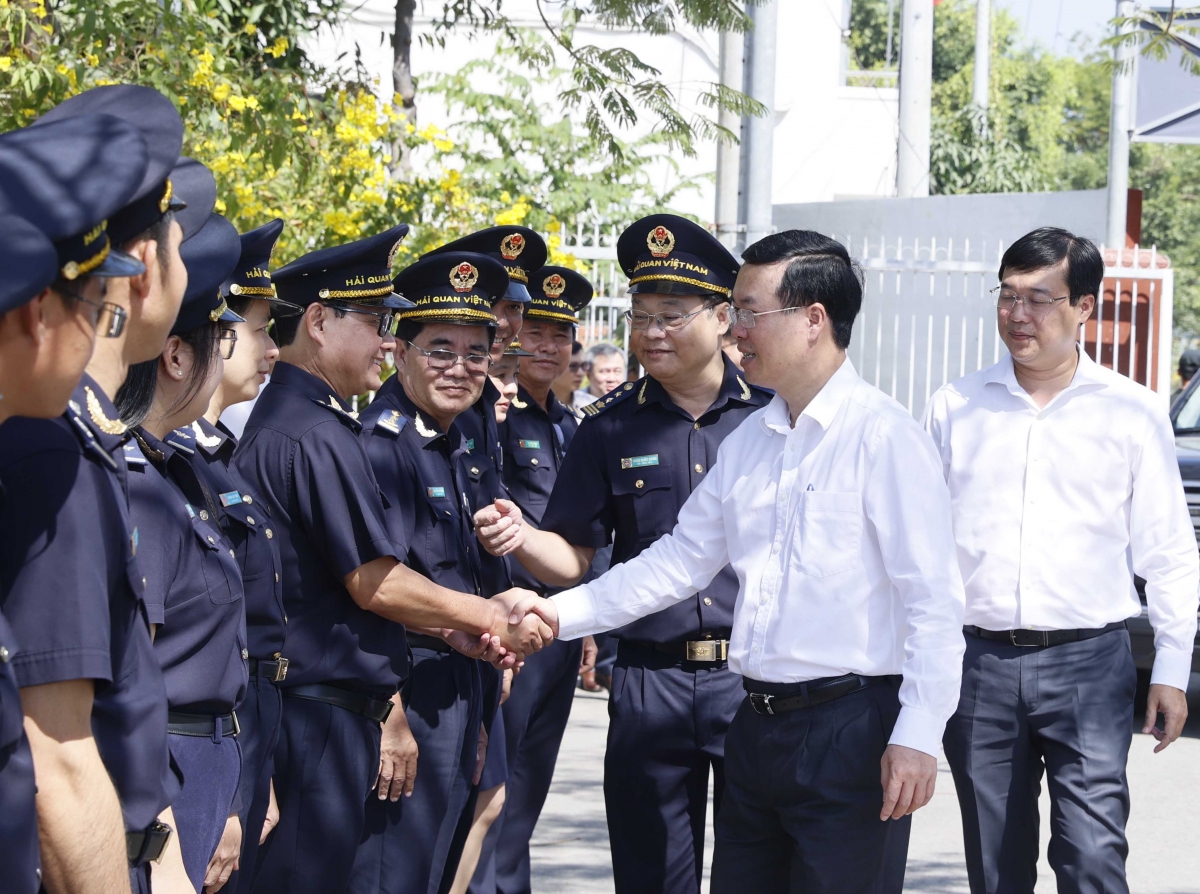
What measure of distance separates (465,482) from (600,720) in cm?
461

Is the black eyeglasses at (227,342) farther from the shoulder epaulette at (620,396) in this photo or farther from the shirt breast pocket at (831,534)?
the shoulder epaulette at (620,396)

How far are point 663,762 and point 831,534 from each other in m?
1.24

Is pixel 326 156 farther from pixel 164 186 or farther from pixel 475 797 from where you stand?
pixel 164 186

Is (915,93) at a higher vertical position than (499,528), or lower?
higher

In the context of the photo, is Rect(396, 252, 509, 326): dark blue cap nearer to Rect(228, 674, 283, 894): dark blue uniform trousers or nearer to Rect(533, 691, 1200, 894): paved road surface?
Rect(228, 674, 283, 894): dark blue uniform trousers

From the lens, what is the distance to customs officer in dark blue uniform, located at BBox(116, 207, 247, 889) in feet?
8.82

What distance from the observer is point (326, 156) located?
7871 millimetres

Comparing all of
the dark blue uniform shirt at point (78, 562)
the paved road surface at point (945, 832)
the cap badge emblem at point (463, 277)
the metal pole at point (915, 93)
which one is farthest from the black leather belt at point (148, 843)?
the metal pole at point (915, 93)

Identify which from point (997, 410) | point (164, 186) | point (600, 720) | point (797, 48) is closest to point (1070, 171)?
point (797, 48)

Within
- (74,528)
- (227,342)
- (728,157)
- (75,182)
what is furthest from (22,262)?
(728,157)

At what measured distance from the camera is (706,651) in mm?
4273

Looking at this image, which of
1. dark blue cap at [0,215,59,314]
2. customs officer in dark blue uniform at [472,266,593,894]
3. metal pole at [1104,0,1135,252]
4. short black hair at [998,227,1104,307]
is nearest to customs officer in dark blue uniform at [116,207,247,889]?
dark blue cap at [0,215,59,314]

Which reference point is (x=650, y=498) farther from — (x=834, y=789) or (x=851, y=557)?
(x=834, y=789)

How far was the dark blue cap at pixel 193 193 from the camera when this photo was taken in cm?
249
